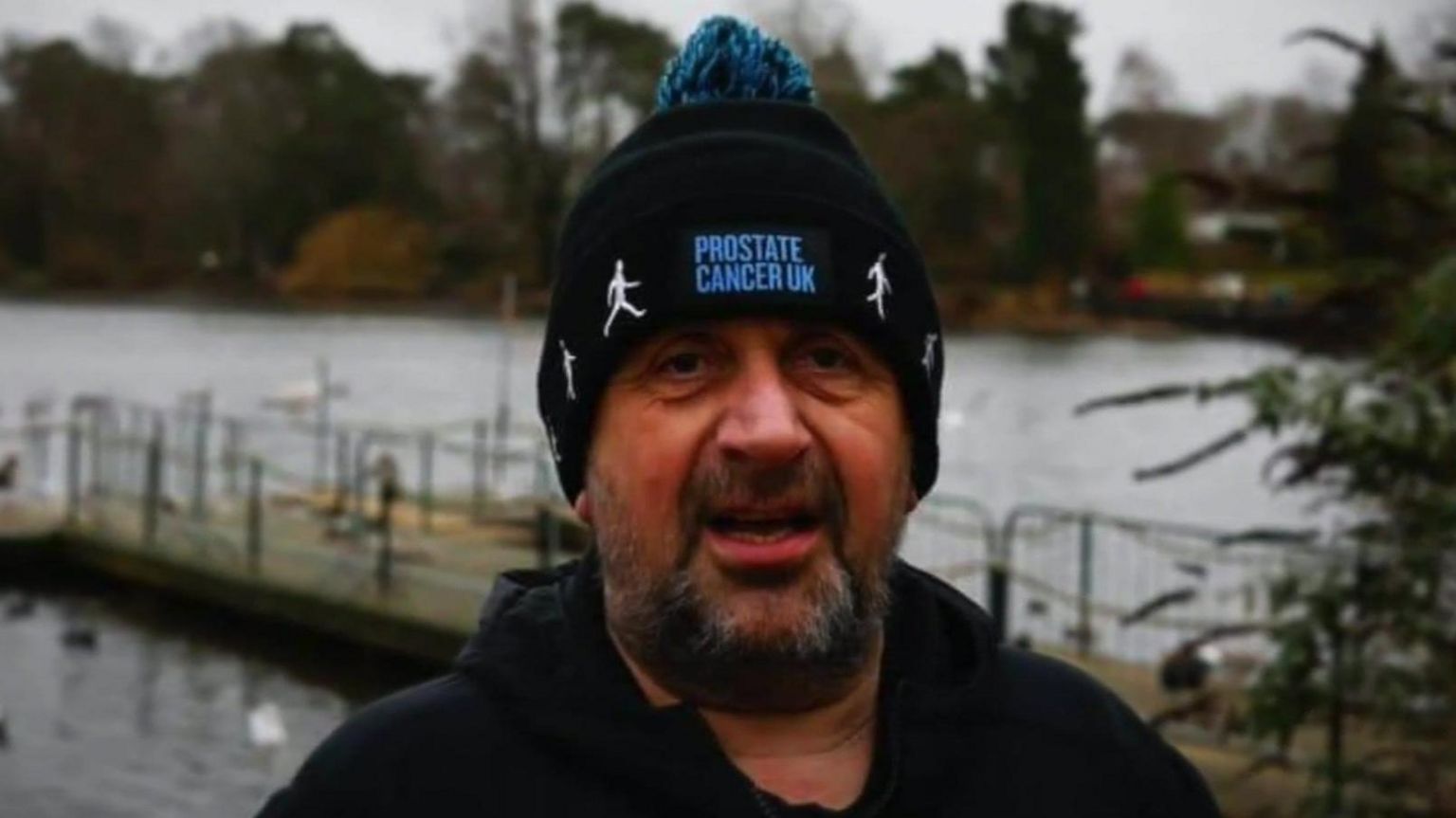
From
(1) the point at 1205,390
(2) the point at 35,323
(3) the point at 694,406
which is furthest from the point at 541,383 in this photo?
(2) the point at 35,323

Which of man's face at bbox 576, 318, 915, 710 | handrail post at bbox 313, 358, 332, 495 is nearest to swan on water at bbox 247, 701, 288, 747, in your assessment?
handrail post at bbox 313, 358, 332, 495

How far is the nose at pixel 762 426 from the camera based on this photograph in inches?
65.6

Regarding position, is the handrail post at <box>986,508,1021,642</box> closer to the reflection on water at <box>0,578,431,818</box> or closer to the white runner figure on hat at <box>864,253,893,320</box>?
the reflection on water at <box>0,578,431,818</box>

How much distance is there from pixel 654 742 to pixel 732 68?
0.59 meters

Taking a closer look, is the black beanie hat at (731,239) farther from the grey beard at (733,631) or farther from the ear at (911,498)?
the grey beard at (733,631)

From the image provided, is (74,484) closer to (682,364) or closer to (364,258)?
(682,364)

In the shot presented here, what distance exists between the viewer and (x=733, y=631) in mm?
1694

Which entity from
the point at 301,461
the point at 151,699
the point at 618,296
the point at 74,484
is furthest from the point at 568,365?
the point at 301,461

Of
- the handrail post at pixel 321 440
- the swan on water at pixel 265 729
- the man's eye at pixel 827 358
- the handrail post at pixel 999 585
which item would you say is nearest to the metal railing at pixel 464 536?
the handrail post at pixel 999 585

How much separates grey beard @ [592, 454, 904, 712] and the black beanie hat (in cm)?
12

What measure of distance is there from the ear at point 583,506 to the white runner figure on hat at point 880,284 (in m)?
0.30

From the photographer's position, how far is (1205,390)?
5.75m

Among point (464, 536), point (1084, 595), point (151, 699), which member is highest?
point (1084, 595)

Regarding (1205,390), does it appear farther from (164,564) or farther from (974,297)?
(974,297)
